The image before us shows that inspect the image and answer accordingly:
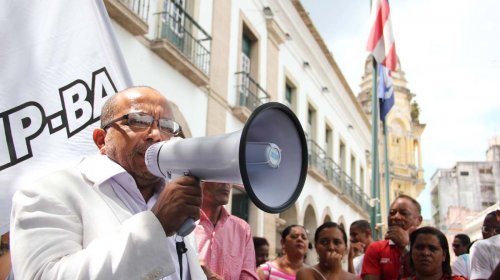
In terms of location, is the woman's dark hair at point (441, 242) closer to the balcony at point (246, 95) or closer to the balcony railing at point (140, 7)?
the balcony railing at point (140, 7)

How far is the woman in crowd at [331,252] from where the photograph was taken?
3.88m

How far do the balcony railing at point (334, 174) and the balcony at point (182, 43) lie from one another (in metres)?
5.13

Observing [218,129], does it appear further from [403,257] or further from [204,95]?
[403,257]

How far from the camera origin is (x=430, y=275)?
10.8 feet

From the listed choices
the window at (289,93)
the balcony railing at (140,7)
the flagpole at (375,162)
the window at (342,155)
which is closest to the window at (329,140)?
the window at (342,155)

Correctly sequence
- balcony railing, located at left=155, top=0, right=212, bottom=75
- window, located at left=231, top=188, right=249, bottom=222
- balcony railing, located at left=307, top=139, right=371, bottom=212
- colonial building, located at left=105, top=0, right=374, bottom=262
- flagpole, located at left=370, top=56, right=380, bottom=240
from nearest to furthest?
colonial building, located at left=105, top=0, right=374, bottom=262
balcony railing, located at left=155, top=0, right=212, bottom=75
flagpole, located at left=370, top=56, right=380, bottom=240
window, located at left=231, top=188, right=249, bottom=222
balcony railing, located at left=307, top=139, right=371, bottom=212

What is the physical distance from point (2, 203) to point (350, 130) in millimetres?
20950

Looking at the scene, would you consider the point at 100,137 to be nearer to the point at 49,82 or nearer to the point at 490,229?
the point at 49,82

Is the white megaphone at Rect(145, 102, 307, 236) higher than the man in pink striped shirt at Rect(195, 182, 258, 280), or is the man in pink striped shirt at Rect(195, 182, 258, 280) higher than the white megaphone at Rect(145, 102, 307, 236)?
the white megaphone at Rect(145, 102, 307, 236)

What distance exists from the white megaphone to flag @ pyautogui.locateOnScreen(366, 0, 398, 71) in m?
8.66

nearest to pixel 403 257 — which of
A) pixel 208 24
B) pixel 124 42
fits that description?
pixel 124 42

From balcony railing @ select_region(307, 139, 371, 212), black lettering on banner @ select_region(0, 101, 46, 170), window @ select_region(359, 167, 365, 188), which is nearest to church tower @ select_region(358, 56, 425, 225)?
window @ select_region(359, 167, 365, 188)

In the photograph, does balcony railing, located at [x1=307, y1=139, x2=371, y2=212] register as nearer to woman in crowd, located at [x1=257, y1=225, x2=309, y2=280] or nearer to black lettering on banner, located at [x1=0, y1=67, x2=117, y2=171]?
woman in crowd, located at [x1=257, y1=225, x2=309, y2=280]

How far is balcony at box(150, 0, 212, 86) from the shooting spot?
8046 millimetres
